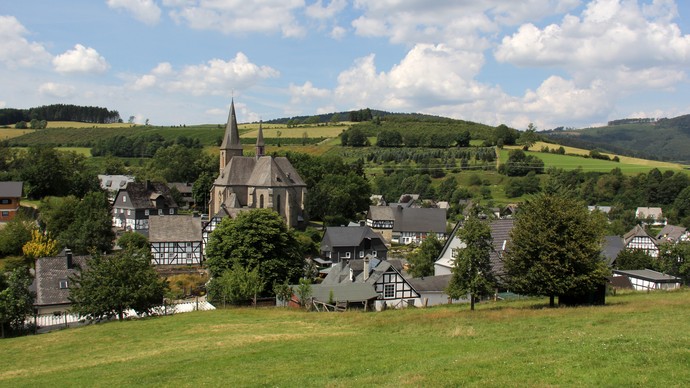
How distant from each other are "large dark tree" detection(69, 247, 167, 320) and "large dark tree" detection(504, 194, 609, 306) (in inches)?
871

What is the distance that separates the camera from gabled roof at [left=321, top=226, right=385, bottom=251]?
69562 millimetres

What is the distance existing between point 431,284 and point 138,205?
49.1 m

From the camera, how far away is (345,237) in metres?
70.1

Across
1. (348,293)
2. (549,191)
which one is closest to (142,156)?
(348,293)

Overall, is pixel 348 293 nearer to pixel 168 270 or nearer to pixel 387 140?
pixel 168 270

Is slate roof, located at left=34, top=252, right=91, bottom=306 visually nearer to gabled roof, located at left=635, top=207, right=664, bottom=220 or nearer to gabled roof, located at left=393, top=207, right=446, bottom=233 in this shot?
gabled roof, located at left=393, top=207, right=446, bottom=233

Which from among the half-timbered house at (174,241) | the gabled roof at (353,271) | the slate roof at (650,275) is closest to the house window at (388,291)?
the gabled roof at (353,271)

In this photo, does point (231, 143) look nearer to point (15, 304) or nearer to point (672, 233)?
point (15, 304)

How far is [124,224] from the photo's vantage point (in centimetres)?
8188

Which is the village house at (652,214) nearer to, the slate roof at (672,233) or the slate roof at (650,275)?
the slate roof at (672,233)

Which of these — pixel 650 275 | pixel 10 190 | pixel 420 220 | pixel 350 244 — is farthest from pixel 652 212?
pixel 10 190

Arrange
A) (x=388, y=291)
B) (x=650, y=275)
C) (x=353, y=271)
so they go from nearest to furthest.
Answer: (x=388, y=291) → (x=353, y=271) → (x=650, y=275)

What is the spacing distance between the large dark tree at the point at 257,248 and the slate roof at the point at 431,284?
1006cm

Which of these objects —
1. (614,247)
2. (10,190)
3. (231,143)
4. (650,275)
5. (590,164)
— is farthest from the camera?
(590,164)
